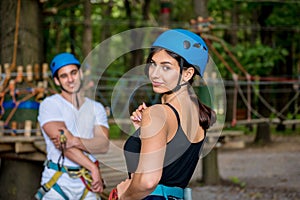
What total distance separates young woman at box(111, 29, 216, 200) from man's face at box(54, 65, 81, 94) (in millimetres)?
1459

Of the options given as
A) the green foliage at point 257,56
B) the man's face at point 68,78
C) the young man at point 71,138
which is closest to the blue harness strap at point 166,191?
the young man at point 71,138

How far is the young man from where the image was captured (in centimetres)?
324

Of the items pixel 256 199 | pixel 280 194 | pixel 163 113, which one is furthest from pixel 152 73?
pixel 280 194

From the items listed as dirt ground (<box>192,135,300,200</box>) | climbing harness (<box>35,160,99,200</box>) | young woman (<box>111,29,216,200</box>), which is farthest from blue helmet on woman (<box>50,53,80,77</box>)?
dirt ground (<box>192,135,300,200</box>)

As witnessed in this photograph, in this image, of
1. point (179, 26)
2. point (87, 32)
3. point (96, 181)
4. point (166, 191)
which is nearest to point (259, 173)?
point (179, 26)

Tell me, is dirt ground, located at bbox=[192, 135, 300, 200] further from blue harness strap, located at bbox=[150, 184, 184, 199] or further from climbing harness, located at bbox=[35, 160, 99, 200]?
blue harness strap, located at bbox=[150, 184, 184, 199]

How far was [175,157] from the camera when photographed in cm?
194

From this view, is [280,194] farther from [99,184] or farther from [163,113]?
[163,113]

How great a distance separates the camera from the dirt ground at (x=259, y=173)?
27.5ft

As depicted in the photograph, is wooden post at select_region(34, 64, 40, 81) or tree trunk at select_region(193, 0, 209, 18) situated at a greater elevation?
tree trunk at select_region(193, 0, 209, 18)

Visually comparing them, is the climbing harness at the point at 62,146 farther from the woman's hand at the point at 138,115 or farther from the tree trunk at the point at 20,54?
the tree trunk at the point at 20,54

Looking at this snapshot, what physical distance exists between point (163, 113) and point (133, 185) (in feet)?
0.95

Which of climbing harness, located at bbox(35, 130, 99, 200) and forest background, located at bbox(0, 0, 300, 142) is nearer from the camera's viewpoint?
climbing harness, located at bbox(35, 130, 99, 200)

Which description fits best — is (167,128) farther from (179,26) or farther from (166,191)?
(179,26)
